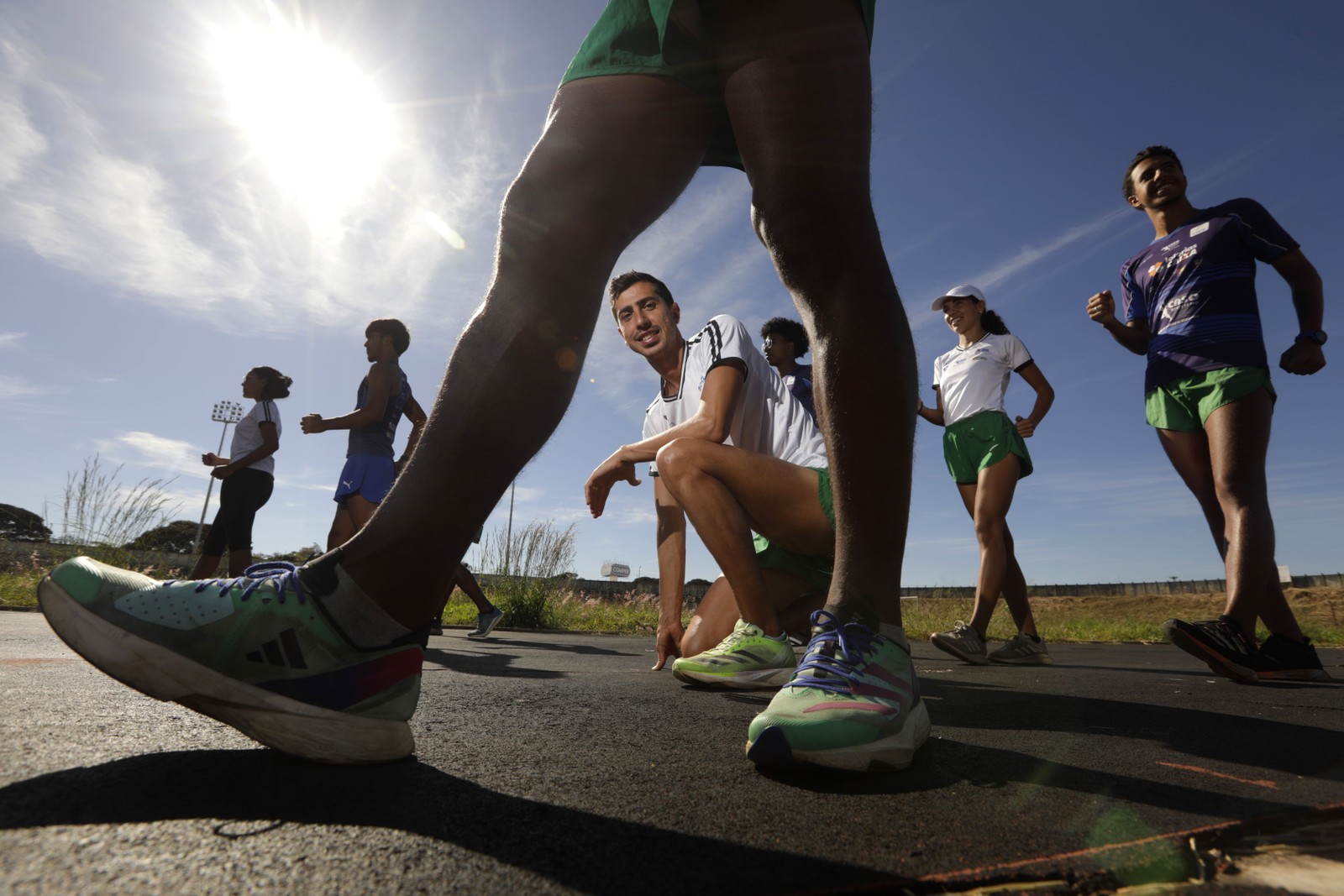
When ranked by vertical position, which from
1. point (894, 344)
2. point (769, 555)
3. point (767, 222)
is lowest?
point (769, 555)

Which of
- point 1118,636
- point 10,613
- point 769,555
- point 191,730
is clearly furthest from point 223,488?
point 1118,636

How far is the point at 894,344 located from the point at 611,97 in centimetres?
77

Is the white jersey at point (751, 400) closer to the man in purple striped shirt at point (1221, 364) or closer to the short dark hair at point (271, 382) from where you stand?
the man in purple striped shirt at point (1221, 364)

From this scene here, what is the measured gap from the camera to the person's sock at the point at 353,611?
1105 mm

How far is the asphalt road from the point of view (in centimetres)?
64

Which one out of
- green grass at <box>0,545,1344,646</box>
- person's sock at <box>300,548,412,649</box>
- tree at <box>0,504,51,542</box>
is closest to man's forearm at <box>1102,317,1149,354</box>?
green grass at <box>0,545,1344,646</box>

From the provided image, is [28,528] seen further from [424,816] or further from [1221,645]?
[1221,645]

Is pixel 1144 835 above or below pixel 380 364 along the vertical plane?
below

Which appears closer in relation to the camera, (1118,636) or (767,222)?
(767,222)

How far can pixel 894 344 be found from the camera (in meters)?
1.34

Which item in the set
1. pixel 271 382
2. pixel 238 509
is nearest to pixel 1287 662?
pixel 238 509

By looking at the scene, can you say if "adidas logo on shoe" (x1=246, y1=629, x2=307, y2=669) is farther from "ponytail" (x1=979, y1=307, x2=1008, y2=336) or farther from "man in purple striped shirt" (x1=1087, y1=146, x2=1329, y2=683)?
"ponytail" (x1=979, y1=307, x2=1008, y2=336)

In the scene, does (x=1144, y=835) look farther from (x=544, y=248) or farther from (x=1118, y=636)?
(x=1118, y=636)

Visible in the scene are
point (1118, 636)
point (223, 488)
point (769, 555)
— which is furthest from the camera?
point (1118, 636)
